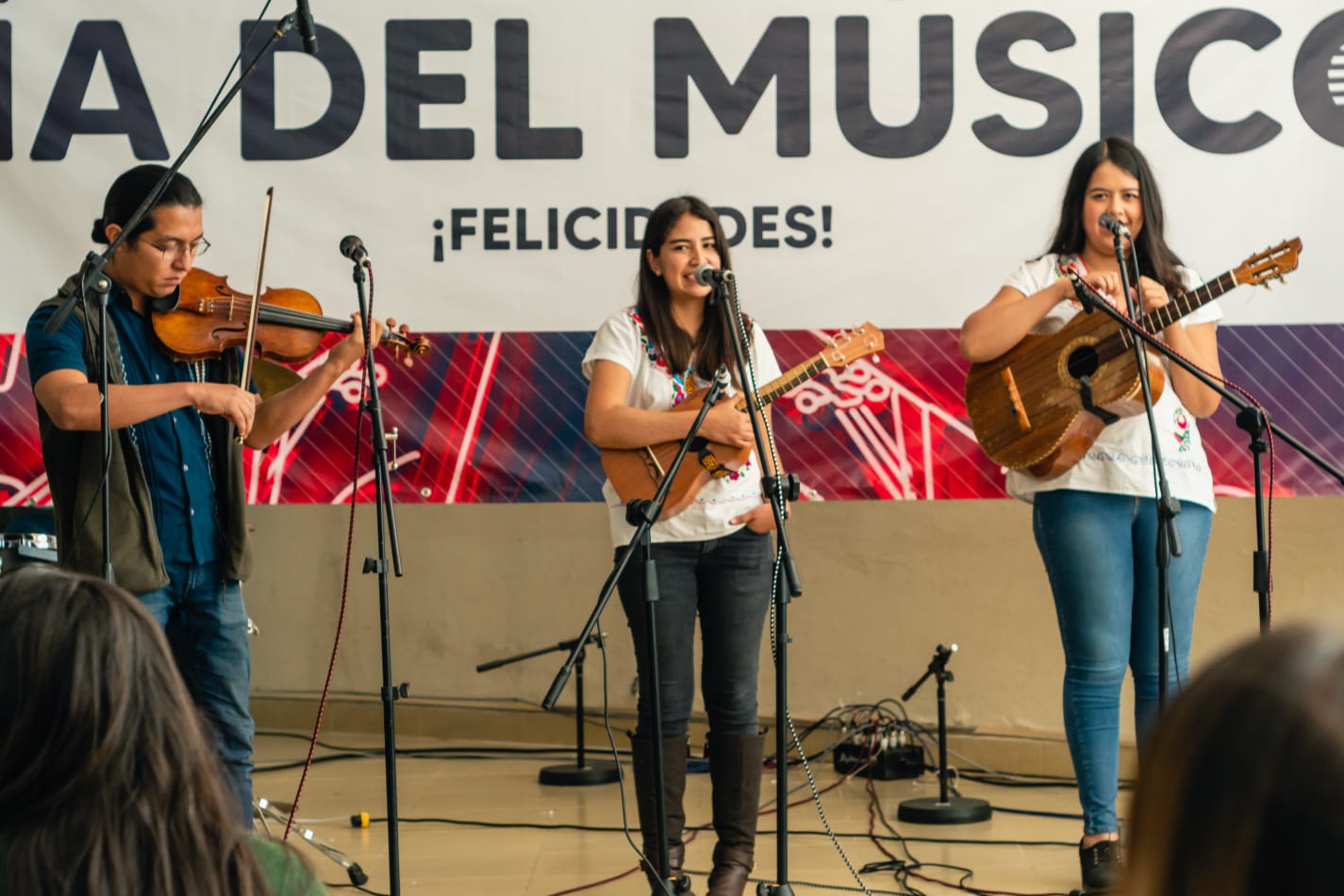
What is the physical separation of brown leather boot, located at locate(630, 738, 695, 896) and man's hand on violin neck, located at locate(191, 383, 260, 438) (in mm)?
1002

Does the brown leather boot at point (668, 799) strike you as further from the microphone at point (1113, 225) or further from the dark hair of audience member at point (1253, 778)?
the dark hair of audience member at point (1253, 778)

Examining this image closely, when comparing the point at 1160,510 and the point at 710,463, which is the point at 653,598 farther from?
the point at 1160,510

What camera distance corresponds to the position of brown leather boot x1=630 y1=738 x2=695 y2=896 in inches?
113

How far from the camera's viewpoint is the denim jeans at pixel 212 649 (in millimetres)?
2797

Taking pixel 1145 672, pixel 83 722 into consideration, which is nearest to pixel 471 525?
pixel 1145 672

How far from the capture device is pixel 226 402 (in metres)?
2.71

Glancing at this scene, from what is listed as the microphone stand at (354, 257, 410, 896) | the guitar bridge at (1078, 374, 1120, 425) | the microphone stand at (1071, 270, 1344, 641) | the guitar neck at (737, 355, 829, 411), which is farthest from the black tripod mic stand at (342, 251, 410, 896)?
the guitar bridge at (1078, 374, 1120, 425)

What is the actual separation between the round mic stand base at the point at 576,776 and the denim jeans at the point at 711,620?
5.11ft

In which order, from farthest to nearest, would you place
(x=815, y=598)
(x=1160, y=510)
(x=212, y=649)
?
(x=815, y=598)
(x=212, y=649)
(x=1160, y=510)

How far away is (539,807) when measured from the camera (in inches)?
163

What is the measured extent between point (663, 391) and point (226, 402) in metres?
0.90

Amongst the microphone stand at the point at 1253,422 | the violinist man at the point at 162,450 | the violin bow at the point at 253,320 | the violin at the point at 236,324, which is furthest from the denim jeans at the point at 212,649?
the microphone stand at the point at 1253,422

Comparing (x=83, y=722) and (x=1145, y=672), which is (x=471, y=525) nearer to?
(x=1145, y=672)

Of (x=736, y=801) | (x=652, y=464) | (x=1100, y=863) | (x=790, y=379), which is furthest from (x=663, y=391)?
(x=1100, y=863)
